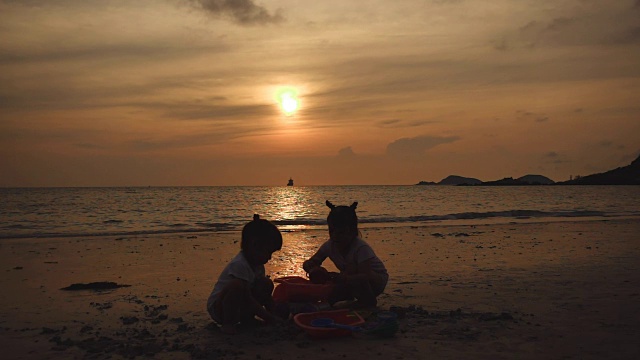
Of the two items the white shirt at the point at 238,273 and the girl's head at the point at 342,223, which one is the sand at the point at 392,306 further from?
the girl's head at the point at 342,223

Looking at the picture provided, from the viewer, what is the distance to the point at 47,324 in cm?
659

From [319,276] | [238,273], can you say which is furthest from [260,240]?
[319,276]

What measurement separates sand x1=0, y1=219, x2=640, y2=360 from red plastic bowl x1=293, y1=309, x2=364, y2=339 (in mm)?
114

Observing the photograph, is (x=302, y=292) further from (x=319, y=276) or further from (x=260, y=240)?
(x=260, y=240)

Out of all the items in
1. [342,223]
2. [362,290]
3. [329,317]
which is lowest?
[329,317]

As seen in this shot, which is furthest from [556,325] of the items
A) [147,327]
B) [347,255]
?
[147,327]

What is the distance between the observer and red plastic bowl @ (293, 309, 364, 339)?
222 inches

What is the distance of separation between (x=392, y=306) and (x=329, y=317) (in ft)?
4.56

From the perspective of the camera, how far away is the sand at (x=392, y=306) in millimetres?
5344

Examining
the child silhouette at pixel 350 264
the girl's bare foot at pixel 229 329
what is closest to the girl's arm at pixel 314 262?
the child silhouette at pixel 350 264

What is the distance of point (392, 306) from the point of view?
716cm

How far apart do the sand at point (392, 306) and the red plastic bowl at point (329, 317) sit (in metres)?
0.11

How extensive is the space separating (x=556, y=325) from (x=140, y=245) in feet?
41.6

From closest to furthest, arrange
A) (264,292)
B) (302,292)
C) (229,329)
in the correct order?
(229,329) → (264,292) → (302,292)
